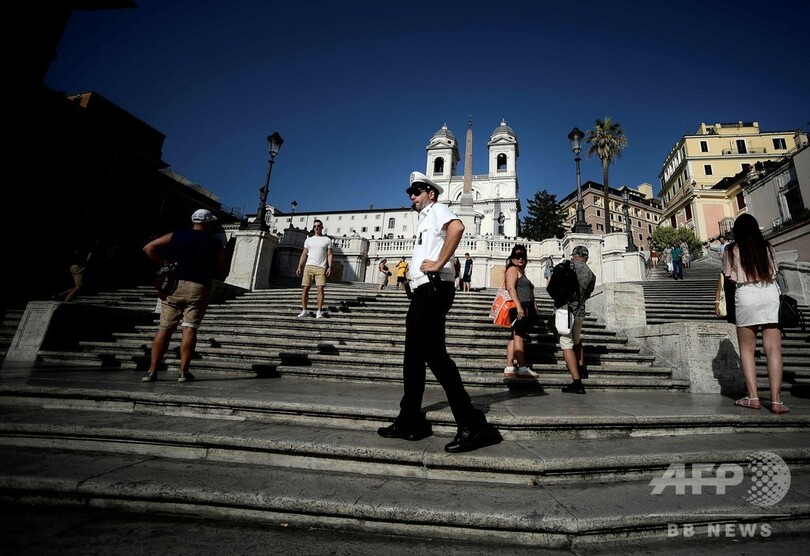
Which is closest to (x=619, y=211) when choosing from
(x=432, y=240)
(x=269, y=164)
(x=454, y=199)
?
(x=454, y=199)

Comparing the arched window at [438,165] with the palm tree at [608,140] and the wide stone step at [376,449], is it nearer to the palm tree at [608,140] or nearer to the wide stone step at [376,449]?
the palm tree at [608,140]

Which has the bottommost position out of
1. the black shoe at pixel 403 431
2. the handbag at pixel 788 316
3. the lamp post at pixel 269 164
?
the black shoe at pixel 403 431

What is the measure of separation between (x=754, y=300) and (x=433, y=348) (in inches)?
139

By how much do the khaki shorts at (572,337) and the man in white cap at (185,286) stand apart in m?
4.49

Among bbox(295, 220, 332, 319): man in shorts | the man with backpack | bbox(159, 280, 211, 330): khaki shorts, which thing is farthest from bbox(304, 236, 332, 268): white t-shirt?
the man with backpack

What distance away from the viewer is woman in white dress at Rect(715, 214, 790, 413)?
3301 mm

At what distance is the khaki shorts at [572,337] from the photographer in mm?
4383

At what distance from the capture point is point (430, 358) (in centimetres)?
238

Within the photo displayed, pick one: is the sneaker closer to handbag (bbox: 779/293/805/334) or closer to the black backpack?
the black backpack

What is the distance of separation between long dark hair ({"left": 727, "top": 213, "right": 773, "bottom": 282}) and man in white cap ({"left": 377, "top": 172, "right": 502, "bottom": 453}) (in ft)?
10.6

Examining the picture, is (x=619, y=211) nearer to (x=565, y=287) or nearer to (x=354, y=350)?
(x=565, y=287)

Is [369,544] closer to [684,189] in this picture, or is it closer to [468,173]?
[468,173]

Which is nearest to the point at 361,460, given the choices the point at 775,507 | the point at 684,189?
the point at 775,507

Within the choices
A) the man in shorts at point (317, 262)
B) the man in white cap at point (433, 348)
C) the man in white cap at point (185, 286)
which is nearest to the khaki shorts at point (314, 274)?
the man in shorts at point (317, 262)
